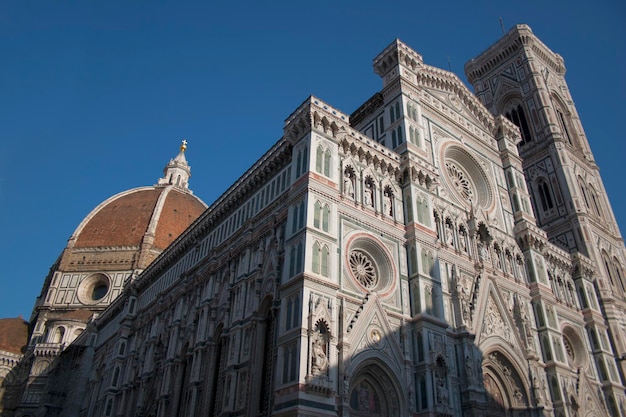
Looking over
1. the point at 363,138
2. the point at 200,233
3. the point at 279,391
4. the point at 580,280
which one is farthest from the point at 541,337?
the point at 200,233

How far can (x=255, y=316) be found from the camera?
925 inches

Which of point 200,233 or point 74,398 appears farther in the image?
point 74,398

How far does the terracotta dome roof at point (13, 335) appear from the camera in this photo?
62.3 metres

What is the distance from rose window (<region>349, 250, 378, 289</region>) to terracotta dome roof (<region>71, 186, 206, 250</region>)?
166 ft

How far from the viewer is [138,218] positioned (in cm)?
7356

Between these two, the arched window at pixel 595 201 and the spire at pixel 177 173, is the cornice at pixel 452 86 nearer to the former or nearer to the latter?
the arched window at pixel 595 201

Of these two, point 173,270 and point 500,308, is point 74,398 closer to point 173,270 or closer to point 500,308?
point 173,270

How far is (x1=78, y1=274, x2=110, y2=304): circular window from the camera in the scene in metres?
64.0

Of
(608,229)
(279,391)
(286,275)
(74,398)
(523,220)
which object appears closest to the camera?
(279,391)

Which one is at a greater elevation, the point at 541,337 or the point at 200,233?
the point at 200,233

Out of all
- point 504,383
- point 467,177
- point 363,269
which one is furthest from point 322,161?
point 504,383

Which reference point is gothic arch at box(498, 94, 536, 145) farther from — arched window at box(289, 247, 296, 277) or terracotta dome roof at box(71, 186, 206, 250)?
terracotta dome roof at box(71, 186, 206, 250)

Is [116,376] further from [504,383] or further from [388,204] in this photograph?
[504,383]

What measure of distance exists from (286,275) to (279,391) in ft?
15.6
